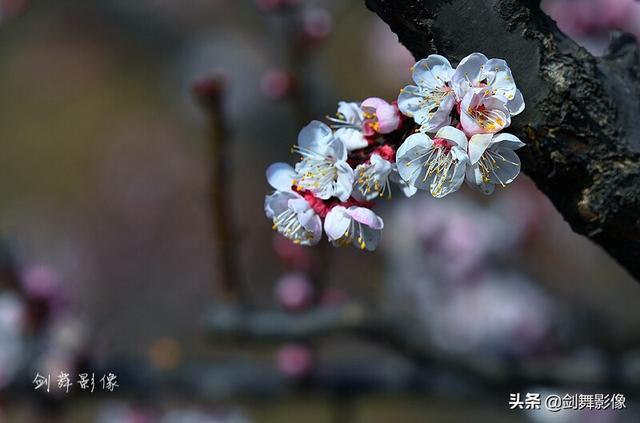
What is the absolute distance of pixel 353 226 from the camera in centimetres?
79

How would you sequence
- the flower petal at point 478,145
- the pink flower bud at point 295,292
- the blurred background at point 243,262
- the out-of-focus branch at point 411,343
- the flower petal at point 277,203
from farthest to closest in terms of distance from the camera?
1. the pink flower bud at point 295,292
2. the blurred background at point 243,262
3. the out-of-focus branch at point 411,343
4. the flower petal at point 277,203
5. the flower petal at point 478,145

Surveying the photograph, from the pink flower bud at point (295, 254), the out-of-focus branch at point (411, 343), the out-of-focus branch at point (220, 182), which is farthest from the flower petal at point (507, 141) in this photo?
the pink flower bud at point (295, 254)

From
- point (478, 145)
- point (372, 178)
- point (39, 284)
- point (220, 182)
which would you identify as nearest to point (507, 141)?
point (478, 145)

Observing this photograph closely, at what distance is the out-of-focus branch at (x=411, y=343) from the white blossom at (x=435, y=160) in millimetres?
855

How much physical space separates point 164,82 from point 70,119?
0.70 m

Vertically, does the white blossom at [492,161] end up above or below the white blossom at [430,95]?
below

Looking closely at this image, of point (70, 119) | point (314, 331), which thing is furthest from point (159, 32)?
point (314, 331)

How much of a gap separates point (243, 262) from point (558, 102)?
141 inches

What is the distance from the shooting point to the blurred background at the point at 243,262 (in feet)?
5.72

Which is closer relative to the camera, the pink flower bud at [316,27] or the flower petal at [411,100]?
the flower petal at [411,100]

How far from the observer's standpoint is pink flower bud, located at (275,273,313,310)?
1890mm

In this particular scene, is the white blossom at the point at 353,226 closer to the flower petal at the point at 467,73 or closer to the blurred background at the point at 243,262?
the flower petal at the point at 467,73

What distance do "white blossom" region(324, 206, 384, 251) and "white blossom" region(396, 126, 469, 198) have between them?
0.18 ft

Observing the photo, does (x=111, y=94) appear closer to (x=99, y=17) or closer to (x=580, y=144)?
(x=99, y=17)
